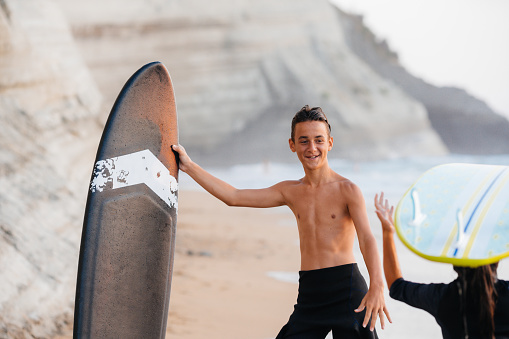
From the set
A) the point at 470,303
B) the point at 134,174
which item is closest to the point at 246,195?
the point at 134,174

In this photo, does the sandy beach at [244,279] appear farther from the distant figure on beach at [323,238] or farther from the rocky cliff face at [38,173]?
the distant figure on beach at [323,238]

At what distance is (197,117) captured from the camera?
82.4 ft

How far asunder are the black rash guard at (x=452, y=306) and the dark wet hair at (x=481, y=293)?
11mm

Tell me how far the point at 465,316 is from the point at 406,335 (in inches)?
116

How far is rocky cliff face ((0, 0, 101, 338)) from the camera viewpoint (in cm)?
395

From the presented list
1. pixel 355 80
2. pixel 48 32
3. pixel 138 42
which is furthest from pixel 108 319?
pixel 355 80

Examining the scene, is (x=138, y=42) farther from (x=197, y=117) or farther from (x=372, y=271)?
(x=372, y=271)

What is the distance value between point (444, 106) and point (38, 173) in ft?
124

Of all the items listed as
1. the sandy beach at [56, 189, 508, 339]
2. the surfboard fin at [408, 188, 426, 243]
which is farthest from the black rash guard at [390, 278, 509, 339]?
the sandy beach at [56, 189, 508, 339]

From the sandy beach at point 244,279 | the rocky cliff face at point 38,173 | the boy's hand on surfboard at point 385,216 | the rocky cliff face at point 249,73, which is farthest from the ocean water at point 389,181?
the boy's hand on surfboard at point 385,216

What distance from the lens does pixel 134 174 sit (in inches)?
107

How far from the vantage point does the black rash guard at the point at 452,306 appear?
1.53 m

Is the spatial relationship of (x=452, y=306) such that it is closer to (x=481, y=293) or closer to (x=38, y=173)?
(x=481, y=293)

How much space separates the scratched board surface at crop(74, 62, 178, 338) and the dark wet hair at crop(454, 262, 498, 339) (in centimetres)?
154
